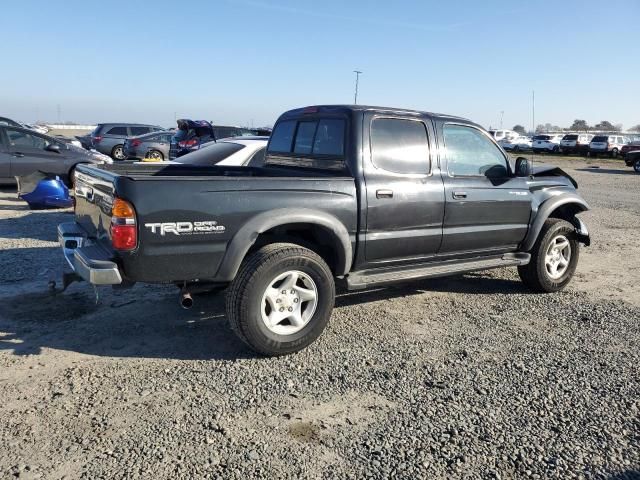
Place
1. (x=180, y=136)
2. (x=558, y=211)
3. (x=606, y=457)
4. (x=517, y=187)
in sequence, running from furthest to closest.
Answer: (x=180, y=136), (x=558, y=211), (x=517, y=187), (x=606, y=457)

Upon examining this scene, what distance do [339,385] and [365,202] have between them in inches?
59.5

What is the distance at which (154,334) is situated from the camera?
455 cm

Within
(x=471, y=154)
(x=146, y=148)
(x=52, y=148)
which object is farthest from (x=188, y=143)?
(x=471, y=154)

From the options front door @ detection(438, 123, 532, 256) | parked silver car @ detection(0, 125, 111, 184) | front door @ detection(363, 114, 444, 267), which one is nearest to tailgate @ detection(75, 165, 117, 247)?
front door @ detection(363, 114, 444, 267)

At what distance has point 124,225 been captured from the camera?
3.63 meters

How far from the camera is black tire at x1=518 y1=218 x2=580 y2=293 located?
591 centimetres

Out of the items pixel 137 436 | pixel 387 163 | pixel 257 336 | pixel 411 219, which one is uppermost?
pixel 387 163

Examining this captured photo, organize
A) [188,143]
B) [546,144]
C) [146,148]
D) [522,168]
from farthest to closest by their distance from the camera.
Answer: [546,144], [146,148], [188,143], [522,168]

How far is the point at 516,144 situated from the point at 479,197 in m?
45.6

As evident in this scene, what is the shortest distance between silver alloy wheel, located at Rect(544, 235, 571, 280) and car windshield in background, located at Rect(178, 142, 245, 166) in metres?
4.46

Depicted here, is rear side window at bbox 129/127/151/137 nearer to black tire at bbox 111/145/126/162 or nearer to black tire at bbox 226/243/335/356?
black tire at bbox 111/145/126/162

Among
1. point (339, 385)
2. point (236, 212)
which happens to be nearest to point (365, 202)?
point (236, 212)

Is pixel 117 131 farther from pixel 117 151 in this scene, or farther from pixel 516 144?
pixel 516 144

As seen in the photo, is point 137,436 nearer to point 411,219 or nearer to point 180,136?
point 411,219
